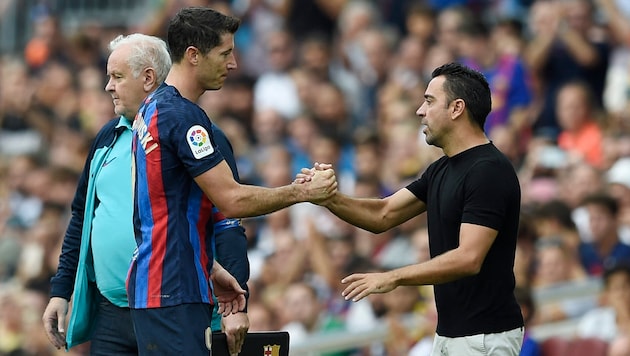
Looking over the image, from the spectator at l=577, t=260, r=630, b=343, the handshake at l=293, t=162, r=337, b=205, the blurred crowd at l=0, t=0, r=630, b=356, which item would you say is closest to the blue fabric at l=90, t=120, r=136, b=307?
the handshake at l=293, t=162, r=337, b=205

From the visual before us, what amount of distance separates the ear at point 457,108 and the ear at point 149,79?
1443 millimetres

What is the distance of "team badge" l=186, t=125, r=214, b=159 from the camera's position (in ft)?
19.7

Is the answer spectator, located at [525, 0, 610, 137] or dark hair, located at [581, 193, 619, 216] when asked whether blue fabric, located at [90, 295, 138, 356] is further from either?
spectator, located at [525, 0, 610, 137]

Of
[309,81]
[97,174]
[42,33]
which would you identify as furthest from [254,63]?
[97,174]

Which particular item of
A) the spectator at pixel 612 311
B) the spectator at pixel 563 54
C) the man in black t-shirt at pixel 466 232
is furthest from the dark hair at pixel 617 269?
the man in black t-shirt at pixel 466 232

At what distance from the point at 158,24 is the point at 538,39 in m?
5.18

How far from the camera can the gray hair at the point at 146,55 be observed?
22.0 feet

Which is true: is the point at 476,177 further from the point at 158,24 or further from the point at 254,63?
the point at 158,24

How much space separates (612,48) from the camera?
11.8 metres

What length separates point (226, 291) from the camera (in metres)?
6.48

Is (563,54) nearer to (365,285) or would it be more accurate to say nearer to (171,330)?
(365,285)

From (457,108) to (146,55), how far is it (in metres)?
1.51

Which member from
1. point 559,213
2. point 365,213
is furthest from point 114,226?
point 559,213

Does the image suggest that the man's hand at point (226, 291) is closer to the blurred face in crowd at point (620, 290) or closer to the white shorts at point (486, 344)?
the white shorts at point (486, 344)
